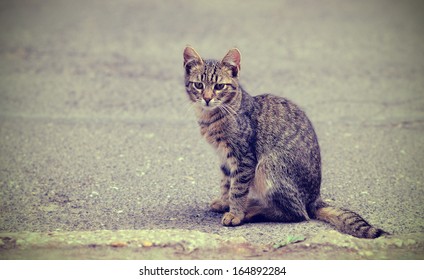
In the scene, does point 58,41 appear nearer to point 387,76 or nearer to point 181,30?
point 181,30

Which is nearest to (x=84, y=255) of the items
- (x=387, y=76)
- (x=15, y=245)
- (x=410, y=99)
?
(x=15, y=245)

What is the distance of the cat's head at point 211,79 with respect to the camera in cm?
454

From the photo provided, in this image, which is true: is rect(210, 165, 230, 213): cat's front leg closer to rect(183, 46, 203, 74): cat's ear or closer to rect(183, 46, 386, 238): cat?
rect(183, 46, 386, 238): cat

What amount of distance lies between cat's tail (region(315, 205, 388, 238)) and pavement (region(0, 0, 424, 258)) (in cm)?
8

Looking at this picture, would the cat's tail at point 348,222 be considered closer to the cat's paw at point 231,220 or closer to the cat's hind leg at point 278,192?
the cat's hind leg at point 278,192

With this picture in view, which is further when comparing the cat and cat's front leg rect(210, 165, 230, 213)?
cat's front leg rect(210, 165, 230, 213)

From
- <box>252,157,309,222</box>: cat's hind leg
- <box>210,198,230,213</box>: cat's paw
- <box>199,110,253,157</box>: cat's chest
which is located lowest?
<box>210,198,230,213</box>: cat's paw

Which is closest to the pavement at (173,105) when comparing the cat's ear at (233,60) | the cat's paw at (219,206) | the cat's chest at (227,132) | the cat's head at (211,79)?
the cat's paw at (219,206)

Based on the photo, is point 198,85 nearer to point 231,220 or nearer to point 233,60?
point 233,60

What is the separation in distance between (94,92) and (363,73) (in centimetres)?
347

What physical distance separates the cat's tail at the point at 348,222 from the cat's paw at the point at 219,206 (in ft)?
2.26

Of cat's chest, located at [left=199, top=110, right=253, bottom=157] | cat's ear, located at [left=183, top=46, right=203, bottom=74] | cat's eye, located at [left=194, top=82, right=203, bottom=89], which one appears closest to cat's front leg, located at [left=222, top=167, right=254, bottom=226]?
cat's chest, located at [left=199, top=110, right=253, bottom=157]

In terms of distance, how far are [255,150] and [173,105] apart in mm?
2834

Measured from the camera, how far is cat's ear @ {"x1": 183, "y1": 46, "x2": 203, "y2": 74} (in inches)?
181
